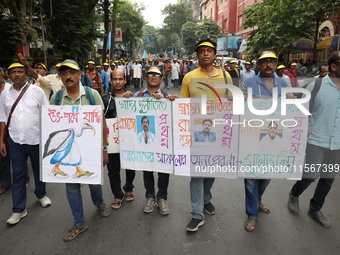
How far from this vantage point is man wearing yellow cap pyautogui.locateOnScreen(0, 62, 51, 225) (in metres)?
3.39

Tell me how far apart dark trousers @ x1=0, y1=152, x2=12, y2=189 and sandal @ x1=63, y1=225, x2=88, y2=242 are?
6.06ft

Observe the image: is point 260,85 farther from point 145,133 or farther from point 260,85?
point 145,133

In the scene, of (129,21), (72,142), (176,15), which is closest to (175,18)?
(176,15)

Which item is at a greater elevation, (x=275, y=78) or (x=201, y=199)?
(x=275, y=78)

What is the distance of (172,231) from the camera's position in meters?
3.28

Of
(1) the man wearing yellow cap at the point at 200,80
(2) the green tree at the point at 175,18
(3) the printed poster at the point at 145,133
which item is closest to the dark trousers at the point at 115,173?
(3) the printed poster at the point at 145,133

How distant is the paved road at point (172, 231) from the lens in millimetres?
2979

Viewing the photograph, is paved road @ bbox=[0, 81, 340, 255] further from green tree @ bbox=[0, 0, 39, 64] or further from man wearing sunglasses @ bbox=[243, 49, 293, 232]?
green tree @ bbox=[0, 0, 39, 64]

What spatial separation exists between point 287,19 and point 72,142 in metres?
17.1

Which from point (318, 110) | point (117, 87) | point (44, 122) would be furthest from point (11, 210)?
point (318, 110)

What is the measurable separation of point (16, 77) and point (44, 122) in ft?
2.40

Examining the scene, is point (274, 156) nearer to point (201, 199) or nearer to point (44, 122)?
point (201, 199)

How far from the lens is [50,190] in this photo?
4.45 meters

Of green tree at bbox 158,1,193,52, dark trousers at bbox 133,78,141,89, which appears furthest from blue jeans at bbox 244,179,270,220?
Result: green tree at bbox 158,1,193,52
